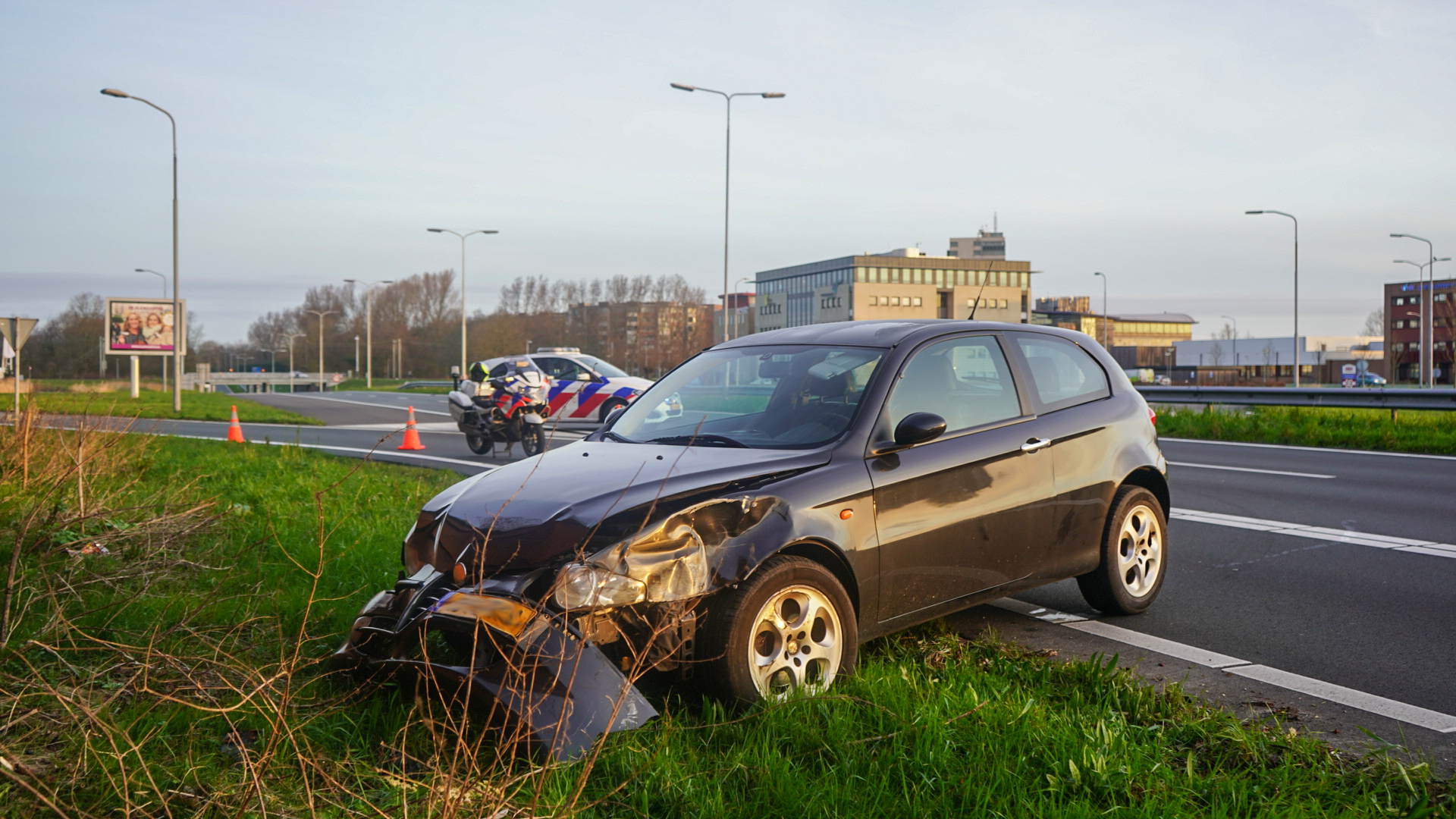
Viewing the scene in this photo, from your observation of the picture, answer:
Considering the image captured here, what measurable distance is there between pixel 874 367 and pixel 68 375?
3333 inches

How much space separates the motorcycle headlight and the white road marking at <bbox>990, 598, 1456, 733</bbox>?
274 cm

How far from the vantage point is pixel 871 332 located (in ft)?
16.2

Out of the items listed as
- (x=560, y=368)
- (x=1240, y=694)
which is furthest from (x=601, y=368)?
(x=1240, y=694)

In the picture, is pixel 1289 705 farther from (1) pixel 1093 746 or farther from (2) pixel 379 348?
(2) pixel 379 348

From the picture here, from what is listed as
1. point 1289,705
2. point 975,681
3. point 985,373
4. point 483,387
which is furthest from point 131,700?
point 483,387

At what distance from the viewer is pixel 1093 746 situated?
10.7 ft

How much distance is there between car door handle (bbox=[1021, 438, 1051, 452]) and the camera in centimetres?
475

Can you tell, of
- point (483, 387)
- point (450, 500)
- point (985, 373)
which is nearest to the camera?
point (450, 500)

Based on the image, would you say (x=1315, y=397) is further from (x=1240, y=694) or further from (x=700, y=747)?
(x=700, y=747)

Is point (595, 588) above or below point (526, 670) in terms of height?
above

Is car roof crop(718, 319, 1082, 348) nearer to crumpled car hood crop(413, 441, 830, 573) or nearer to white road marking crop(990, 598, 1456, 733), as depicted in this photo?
crumpled car hood crop(413, 441, 830, 573)

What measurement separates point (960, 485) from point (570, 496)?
1.67 meters

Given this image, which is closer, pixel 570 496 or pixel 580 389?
pixel 570 496

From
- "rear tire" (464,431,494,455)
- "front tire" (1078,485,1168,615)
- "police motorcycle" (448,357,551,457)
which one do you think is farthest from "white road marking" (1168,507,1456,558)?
"rear tire" (464,431,494,455)
